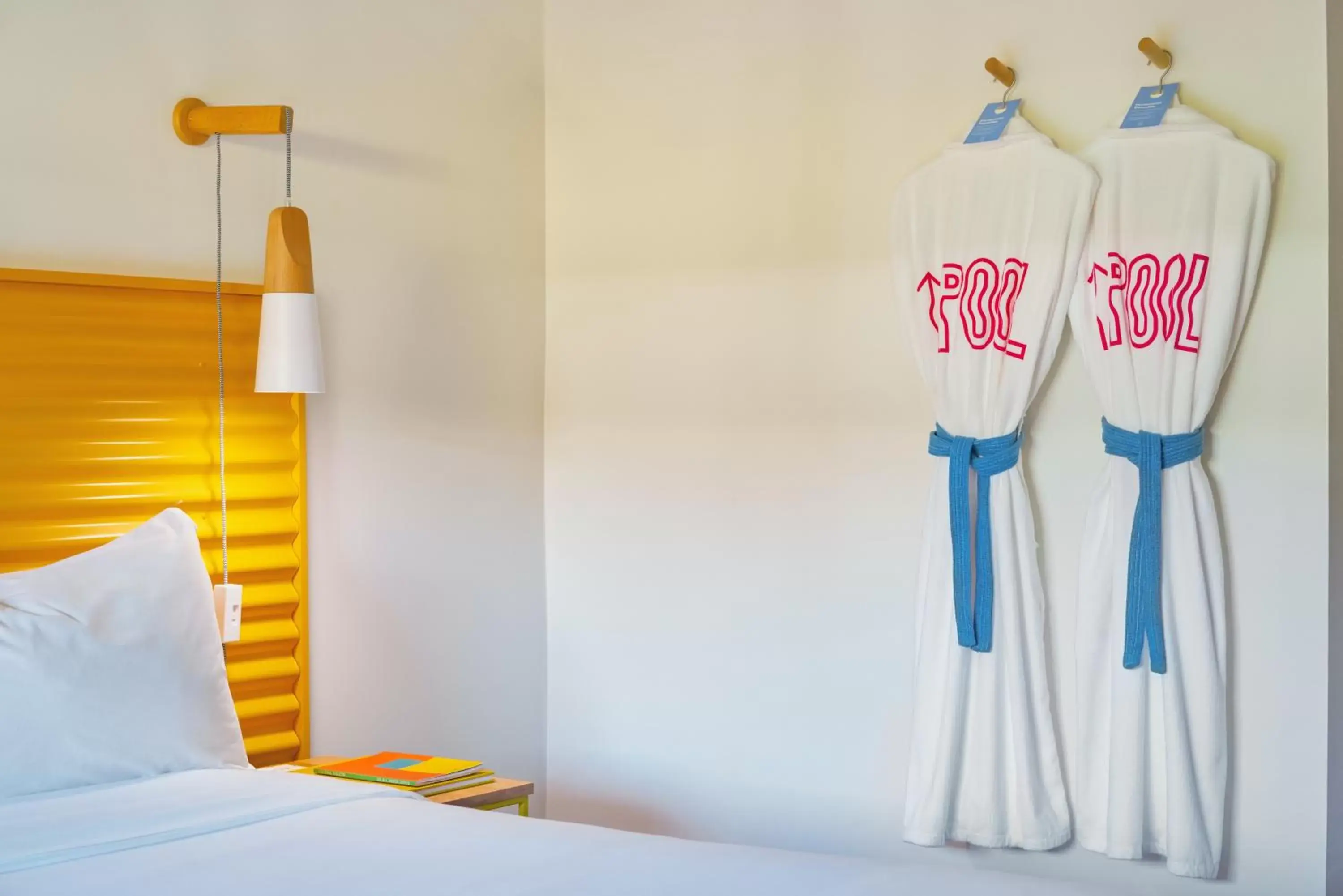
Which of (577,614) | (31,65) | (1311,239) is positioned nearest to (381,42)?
(31,65)

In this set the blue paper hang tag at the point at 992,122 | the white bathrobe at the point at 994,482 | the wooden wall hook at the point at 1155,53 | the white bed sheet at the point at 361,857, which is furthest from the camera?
the blue paper hang tag at the point at 992,122

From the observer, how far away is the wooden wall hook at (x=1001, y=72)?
10.1ft

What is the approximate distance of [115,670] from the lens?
248 cm

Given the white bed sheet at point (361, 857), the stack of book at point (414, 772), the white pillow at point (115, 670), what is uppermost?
the white pillow at point (115, 670)

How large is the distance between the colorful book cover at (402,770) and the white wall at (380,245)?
39 cm

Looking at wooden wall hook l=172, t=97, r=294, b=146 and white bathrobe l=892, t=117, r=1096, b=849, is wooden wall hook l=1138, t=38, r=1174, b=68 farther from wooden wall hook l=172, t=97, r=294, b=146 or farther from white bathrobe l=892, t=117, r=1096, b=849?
wooden wall hook l=172, t=97, r=294, b=146

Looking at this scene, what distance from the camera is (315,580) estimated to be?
336cm

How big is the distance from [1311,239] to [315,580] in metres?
2.42

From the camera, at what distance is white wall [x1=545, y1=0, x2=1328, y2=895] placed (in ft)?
9.32

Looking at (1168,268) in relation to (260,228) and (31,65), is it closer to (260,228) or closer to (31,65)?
(260,228)

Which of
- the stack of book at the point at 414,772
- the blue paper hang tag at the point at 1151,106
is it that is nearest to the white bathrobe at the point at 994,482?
the blue paper hang tag at the point at 1151,106

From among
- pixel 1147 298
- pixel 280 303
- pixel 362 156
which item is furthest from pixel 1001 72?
pixel 280 303

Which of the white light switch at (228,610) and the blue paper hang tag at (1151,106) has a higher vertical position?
the blue paper hang tag at (1151,106)

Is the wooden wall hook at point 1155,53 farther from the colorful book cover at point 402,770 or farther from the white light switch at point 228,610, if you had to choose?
the white light switch at point 228,610
